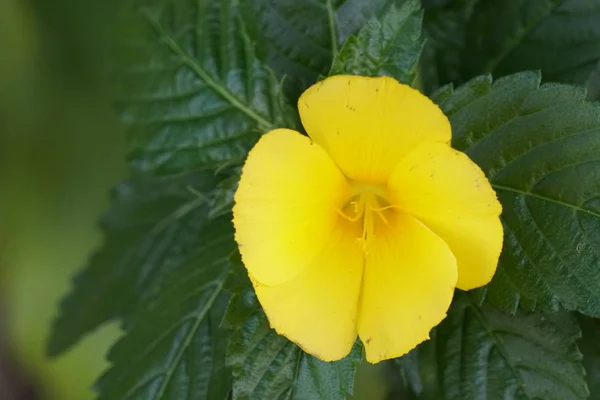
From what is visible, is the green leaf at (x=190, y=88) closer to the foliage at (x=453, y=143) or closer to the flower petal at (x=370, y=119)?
the foliage at (x=453, y=143)

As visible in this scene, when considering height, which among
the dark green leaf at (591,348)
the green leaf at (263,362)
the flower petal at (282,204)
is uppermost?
the flower petal at (282,204)

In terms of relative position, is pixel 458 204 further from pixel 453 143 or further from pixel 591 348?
pixel 591 348

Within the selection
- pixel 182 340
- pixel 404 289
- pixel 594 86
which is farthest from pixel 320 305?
pixel 594 86

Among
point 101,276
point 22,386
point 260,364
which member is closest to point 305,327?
point 260,364

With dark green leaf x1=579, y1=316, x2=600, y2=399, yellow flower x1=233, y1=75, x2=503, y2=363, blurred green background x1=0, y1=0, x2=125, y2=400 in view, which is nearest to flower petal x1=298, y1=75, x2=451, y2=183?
yellow flower x1=233, y1=75, x2=503, y2=363

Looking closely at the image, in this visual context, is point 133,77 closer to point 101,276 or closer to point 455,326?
point 101,276

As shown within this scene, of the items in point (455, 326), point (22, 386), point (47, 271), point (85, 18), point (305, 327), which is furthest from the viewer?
Answer: point (22, 386)

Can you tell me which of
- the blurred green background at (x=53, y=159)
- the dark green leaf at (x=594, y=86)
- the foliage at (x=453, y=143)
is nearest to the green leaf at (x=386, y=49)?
the foliage at (x=453, y=143)
